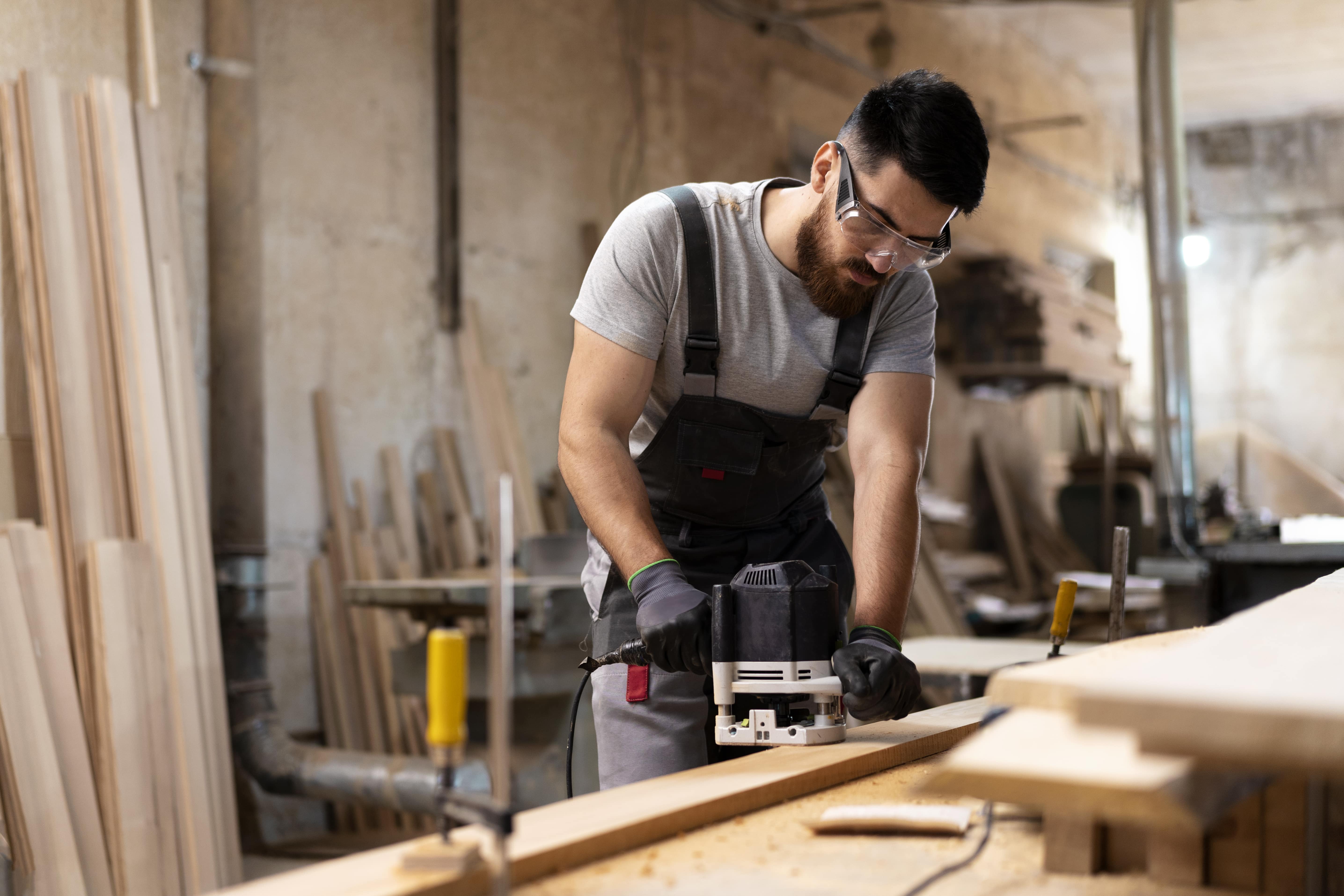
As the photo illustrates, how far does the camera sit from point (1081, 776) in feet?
Answer: 2.88

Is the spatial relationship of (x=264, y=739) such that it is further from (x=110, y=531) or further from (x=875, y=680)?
(x=875, y=680)

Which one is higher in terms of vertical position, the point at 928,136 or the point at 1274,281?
the point at 1274,281

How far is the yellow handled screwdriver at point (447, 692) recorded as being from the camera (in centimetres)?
100

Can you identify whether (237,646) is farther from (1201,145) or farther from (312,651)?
(1201,145)

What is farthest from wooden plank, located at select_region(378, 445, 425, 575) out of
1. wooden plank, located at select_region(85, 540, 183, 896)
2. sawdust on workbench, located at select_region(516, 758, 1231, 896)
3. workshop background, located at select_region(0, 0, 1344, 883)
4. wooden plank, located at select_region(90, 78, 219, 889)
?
sawdust on workbench, located at select_region(516, 758, 1231, 896)

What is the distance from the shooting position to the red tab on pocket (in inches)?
77.3

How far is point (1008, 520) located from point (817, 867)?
760 cm

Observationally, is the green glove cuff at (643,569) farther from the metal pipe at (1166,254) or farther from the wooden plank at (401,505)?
the metal pipe at (1166,254)

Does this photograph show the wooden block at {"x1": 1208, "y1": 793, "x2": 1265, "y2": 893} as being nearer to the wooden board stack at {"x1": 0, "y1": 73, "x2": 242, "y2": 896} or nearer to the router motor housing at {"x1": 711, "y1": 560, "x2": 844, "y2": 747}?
the router motor housing at {"x1": 711, "y1": 560, "x2": 844, "y2": 747}

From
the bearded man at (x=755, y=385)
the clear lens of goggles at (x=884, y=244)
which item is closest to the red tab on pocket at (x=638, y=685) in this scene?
the bearded man at (x=755, y=385)

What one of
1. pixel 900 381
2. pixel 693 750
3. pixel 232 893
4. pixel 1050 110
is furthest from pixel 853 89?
pixel 232 893

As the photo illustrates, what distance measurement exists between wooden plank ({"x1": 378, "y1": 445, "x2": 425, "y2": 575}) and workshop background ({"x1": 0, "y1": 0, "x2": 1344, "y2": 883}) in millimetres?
15

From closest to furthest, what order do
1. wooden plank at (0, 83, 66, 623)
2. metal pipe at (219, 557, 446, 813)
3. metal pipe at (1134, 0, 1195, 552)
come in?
wooden plank at (0, 83, 66, 623) < metal pipe at (219, 557, 446, 813) < metal pipe at (1134, 0, 1195, 552)

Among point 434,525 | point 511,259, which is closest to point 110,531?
point 434,525
